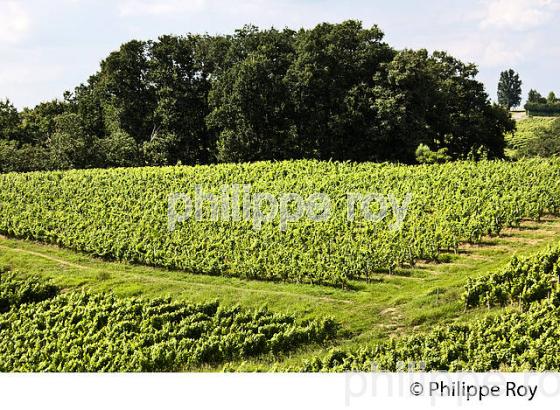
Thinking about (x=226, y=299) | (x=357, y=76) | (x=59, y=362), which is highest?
(x=357, y=76)

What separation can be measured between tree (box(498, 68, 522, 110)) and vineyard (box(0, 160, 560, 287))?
70.2m

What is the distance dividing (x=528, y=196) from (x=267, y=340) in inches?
540

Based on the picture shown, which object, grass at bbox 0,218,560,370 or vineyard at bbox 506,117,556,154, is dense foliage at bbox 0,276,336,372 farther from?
vineyard at bbox 506,117,556,154

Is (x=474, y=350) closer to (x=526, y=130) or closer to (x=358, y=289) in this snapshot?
(x=358, y=289)

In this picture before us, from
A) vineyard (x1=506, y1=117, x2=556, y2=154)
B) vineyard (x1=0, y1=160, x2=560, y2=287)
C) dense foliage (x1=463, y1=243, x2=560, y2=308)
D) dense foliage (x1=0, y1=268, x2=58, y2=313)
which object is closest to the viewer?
dense foliage (x1=463, y1=243, x2=560, y2=308)

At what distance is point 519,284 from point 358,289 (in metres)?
5.59

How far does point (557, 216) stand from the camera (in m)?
24.4

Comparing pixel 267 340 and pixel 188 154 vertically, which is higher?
pixel 188 154

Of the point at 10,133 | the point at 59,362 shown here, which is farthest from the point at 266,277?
the point at 10,133

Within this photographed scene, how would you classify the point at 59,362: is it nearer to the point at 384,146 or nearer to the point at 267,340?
the point at 267,340

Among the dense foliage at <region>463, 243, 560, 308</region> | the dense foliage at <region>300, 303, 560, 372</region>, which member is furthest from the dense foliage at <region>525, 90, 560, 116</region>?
the dense foliage at <region>300, 303, 560, 372</region>

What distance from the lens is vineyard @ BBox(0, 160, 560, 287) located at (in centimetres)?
2314

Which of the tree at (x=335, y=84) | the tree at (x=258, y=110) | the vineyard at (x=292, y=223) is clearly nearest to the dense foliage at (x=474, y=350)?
the vineyard at (x=292, y=223)

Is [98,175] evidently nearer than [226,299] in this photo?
No
